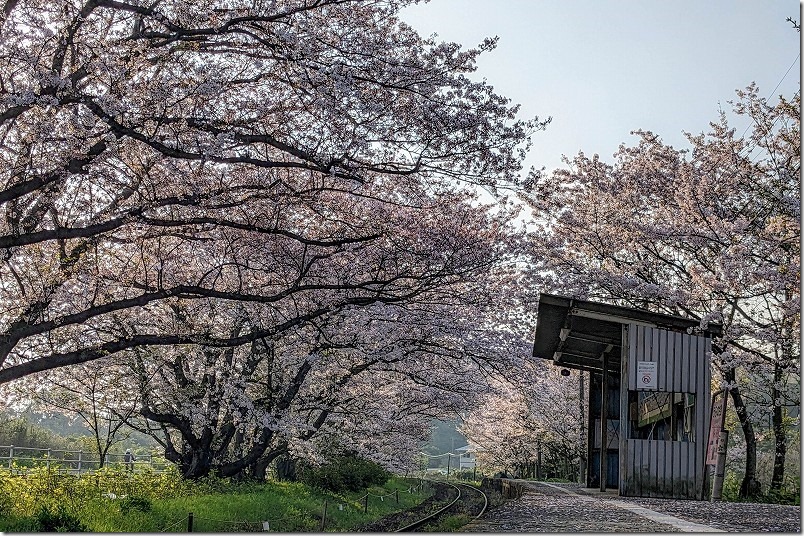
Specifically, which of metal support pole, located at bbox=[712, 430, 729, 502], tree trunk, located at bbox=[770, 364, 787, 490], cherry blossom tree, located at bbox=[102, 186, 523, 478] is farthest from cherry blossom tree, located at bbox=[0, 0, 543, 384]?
tree trunk, located at bbox=[770, 364, 787, 490]

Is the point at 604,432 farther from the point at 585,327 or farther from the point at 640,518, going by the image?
the point at 640,518

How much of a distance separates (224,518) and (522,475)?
44297 mm

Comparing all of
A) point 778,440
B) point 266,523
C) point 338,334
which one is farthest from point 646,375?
point 778,440

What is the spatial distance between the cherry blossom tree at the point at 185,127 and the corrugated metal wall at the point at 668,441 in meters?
5.58

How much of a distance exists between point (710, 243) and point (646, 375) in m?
5.02

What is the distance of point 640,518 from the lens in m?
10.6

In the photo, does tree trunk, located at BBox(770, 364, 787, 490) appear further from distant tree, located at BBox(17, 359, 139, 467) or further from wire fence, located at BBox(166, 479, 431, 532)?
distant tree, located at BBox(17, 359, 139, 467)

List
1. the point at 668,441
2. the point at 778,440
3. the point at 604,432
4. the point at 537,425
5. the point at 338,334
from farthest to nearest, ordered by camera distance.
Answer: the point at 537,425, the point at 778,440, the point at 604,432, the point at 338,334, the point at 668,441

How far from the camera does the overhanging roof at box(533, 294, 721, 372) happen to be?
15.2m

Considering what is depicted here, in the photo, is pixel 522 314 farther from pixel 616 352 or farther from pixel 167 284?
pixel 167 284

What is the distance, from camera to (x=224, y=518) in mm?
15938

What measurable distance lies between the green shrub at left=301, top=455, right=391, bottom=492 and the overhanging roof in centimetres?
868

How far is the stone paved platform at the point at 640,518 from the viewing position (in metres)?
9.50

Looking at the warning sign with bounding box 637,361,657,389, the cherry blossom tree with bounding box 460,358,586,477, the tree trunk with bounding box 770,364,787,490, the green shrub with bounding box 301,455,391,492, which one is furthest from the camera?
the cherry blossom tree with bounding box 460,358,586,477
